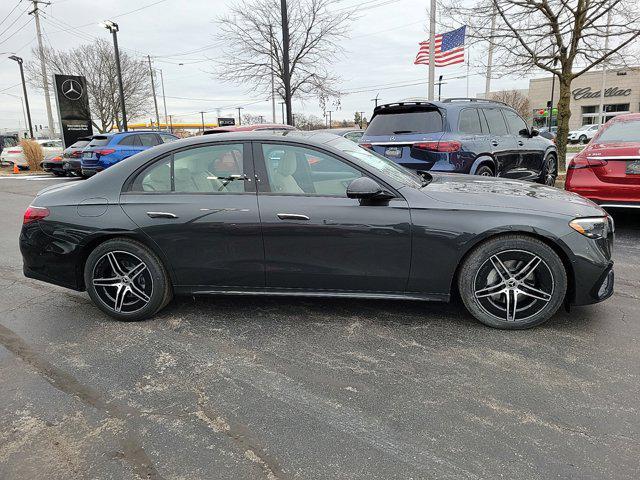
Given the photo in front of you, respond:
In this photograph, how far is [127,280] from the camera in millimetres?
3910

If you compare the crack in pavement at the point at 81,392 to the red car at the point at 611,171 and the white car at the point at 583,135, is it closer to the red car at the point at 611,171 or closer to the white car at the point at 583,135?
the red car at the point at 611,171

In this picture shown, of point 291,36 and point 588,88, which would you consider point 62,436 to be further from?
point 588,88

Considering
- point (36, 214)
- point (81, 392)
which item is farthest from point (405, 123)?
point (81, 392)

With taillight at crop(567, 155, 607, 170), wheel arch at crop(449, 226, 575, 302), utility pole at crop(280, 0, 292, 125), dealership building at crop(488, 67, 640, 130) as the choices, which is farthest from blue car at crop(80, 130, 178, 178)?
dealership building at crop(488, 67, 640, 130)

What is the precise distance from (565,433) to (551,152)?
316 inches

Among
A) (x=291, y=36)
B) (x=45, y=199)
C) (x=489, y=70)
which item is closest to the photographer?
(x=45, y=199)

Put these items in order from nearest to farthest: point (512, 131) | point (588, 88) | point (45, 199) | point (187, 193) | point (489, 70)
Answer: point (187, 193) → point (45, 199) → point (512, 131) → point (489, 70) → point (588, 88)

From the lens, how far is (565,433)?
238 centimetres

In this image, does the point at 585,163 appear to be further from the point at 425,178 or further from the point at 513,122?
the point at 425,178

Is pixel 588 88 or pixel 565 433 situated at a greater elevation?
pixel 588 88

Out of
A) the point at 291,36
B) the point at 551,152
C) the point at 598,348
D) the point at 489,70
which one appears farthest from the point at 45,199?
the point at 291,36

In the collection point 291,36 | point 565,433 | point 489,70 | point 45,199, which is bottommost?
point 565,433

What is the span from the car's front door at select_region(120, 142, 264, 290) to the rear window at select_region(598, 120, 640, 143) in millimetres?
5243

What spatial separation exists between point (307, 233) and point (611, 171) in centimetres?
443
